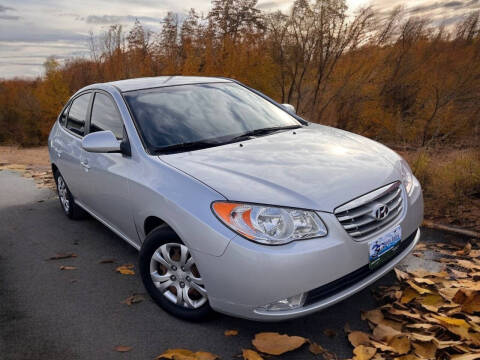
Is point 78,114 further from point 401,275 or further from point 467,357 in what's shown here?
point 467,357

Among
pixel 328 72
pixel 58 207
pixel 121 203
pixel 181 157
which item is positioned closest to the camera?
pixel 181 157

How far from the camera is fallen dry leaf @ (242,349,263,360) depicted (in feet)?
8.05

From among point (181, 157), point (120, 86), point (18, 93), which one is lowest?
point (18, 93)

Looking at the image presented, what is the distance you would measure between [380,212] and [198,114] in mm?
1751

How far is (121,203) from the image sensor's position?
134 inches

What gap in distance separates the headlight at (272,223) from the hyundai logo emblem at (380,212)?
0.40 metres

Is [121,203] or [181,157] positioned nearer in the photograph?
[181,157]

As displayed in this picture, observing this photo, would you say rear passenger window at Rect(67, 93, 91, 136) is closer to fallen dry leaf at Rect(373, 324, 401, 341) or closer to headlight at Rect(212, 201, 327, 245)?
headlight at Rect(212, 201, 327, 245)

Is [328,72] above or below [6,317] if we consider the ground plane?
above

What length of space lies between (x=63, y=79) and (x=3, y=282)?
101ft

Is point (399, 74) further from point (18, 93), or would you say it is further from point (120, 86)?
point (18, 93)

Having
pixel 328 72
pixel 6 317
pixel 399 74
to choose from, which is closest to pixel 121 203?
pixel 6 317

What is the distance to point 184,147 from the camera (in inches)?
124

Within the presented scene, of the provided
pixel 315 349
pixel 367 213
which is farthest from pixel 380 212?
pixel 315 349
